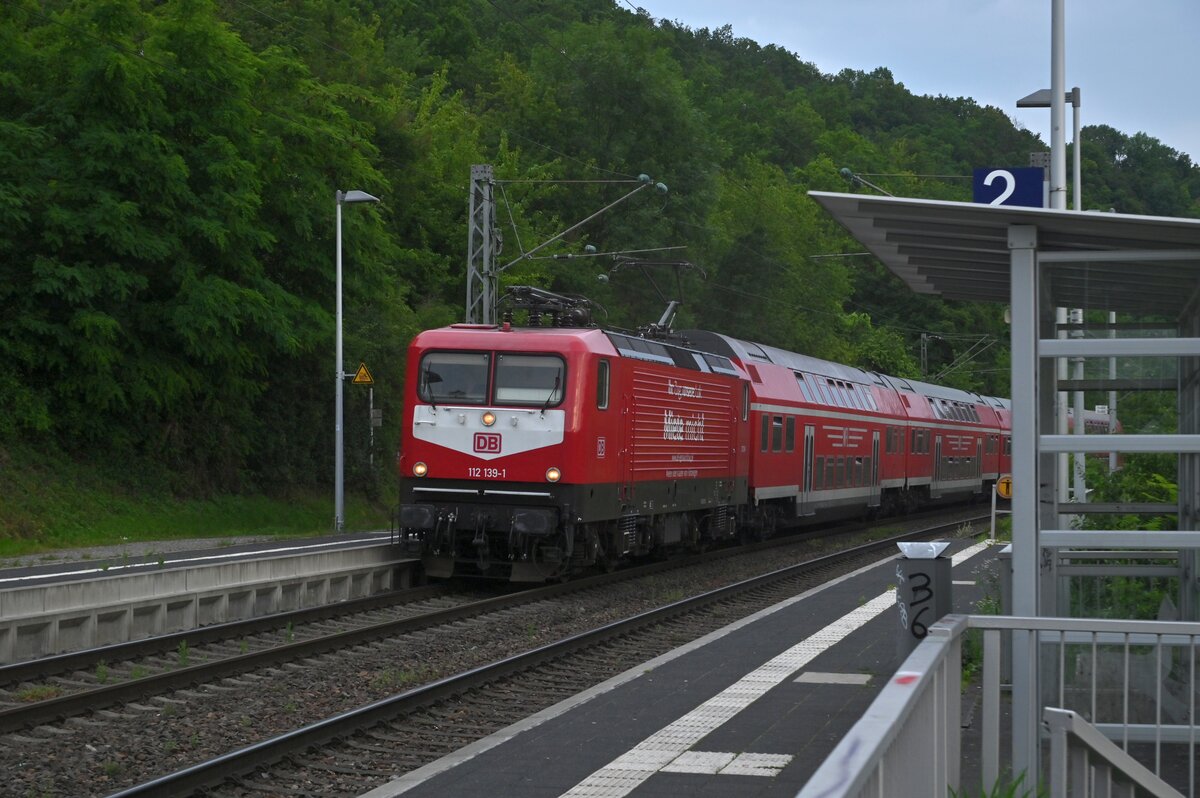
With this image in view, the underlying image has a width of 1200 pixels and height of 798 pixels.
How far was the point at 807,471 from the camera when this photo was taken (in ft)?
94.3

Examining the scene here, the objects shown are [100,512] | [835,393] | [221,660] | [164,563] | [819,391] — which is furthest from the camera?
[835,393]

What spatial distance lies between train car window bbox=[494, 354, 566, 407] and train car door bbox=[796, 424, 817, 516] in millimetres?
11394

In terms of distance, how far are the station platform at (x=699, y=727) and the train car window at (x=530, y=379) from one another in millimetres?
4621

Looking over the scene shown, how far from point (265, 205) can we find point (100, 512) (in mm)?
7889

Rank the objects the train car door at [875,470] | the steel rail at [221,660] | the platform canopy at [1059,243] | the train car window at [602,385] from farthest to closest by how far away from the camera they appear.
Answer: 1. the train car door at [875,470]
2. the train car window at [602,385]
3. the steel rail at [221,660]
4. the platform canopy at [1059,243]

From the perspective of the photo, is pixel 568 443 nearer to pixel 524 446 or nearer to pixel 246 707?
pixel 524 446

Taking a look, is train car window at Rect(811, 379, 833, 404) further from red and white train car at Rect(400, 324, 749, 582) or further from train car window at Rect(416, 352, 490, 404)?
train car window at Rect(416, 352, 490, 404)

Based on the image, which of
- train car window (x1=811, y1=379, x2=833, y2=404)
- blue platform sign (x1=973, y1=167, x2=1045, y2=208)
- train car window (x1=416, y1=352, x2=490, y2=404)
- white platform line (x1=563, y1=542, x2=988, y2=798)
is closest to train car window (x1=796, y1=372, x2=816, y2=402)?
train car window (x1=811, y1=379, x2=833, y2=404)

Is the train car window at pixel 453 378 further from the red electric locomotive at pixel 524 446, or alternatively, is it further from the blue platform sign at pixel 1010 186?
the blue platform sign at pixel 1010 186

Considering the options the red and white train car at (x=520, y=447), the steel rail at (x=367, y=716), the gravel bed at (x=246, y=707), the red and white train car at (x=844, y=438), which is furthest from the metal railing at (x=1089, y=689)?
the red and white train car at (x=844, y=438)

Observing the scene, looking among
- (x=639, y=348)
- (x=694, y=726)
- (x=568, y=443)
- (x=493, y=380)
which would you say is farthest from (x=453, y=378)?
(x=694, y=726)

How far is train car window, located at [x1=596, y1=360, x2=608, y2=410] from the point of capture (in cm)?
1800

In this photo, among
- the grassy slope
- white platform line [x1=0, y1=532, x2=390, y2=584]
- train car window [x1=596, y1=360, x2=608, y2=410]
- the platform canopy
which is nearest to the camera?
the platform canopy

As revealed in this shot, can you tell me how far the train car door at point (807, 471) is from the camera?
2848 centimetres
